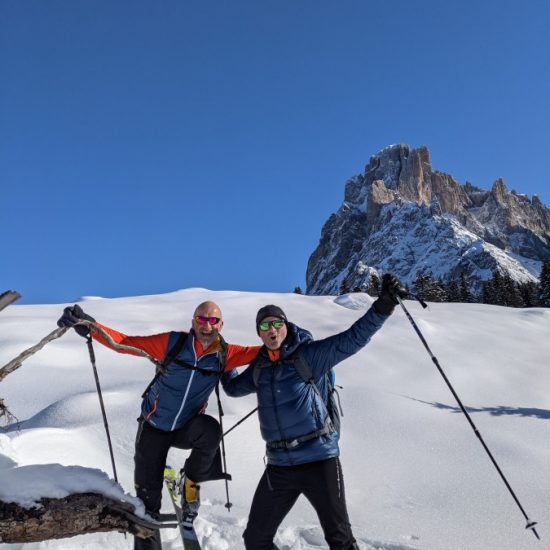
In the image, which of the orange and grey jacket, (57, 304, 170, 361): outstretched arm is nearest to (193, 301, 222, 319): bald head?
the orange and grey jacket

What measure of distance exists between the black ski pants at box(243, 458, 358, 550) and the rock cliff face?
117m

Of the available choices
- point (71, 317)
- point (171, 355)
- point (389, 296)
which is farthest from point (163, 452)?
point (389, 296)

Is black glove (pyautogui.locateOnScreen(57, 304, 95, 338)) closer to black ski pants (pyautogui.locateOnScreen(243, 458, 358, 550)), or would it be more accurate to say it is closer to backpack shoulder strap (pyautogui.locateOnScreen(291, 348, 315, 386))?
backpack shoulder strap (pyautogui.locateOnScreen(291, 348, 315, 386))

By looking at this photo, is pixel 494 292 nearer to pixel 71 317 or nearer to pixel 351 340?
pixel 351 340

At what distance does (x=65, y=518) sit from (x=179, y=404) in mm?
1184

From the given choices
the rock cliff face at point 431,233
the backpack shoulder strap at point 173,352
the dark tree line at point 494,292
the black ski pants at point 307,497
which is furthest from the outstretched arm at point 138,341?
the rock cliff face at point 431,233

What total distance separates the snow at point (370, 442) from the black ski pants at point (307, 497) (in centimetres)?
113

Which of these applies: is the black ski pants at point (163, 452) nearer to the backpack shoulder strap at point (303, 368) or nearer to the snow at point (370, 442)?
the snow at point (370, 442)

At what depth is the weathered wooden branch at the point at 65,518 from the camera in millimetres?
3219

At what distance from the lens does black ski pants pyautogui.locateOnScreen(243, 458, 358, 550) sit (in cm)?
351

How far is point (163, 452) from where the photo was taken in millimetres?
4055

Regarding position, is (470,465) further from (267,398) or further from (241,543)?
(267,398)

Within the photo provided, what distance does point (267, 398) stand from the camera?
3.86 metres

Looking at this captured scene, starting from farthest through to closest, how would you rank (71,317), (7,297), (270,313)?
1. (270,313)
2. (71,317)
3. (7,297)
